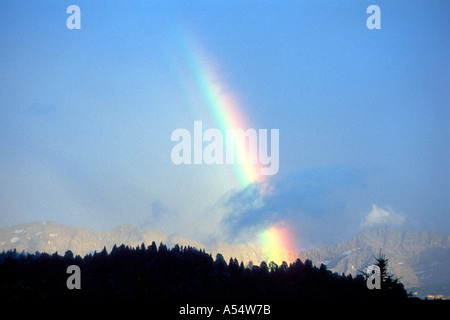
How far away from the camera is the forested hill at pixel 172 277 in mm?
111750

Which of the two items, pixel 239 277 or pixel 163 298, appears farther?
pixel 239 277

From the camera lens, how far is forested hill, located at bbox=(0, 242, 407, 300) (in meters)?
112

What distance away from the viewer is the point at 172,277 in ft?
401
